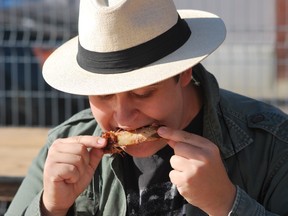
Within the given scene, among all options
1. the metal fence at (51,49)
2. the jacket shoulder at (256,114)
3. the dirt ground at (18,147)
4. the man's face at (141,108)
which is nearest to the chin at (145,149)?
the man's face at (141,108)

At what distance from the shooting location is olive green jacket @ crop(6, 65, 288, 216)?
317 cm

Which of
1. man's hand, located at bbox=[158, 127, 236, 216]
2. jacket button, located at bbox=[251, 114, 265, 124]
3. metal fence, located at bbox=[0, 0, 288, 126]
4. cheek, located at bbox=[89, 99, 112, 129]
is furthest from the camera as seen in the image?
metal fence, located at bbox=[0, 0, 288, 126]

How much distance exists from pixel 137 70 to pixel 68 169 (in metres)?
0.43

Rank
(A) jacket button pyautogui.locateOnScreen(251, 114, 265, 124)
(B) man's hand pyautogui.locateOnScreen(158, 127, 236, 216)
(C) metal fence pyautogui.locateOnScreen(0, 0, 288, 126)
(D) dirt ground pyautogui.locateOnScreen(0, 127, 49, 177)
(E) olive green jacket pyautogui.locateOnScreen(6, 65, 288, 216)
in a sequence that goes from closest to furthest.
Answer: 1. (B) man's hand pyautogui.locateOnScreen(158, 127, 236, 216)
2. (E) olive green jacket pyautogui.locateOnScreen(6, 65, 288, 216)
3. (A) jacket button pyautogui.locateOnScreen(251, 114, 265, 124)
4. (D) dirt ground pyautogui.locateOnScreen(0, 127, 49, 177)
5. (C) metal fence pyautogui.locateOnScreen(0, 0, 288, 126)

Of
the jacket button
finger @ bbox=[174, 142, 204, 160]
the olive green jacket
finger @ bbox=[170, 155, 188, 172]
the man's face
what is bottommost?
the olive green jacket

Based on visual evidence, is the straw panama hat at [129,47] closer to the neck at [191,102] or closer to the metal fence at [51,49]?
the neck at [191,102]

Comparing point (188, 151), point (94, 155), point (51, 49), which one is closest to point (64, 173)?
point (94, 155)

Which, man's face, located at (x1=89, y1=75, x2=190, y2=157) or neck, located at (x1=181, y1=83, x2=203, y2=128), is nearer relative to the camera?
man's face, located at (x1=89, y1=75, x2=190, y2=157)

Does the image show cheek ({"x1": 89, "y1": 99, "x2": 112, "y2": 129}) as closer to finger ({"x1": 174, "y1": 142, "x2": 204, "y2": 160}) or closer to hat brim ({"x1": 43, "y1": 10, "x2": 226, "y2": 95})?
hat brim ({"x1": 43, "y1": 10, "x2": 226, "y2": 95})

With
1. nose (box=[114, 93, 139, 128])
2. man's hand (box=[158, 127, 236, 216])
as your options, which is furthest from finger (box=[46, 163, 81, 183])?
man's hand (box=[158, 127, 236, 216])

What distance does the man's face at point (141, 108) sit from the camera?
286 cm

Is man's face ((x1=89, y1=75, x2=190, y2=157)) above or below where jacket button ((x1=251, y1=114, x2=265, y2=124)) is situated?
above

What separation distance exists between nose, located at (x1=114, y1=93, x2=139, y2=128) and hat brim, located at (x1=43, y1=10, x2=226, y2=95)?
2.4 inches

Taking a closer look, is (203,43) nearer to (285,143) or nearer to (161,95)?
(161,95)
